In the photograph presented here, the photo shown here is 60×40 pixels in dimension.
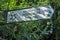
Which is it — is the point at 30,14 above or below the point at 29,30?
above

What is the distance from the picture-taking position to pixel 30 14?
1960 mm

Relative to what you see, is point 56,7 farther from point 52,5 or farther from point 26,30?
point 26,30

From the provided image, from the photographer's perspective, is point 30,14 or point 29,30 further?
point 29,30

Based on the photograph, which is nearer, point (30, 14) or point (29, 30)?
point (30, 14)

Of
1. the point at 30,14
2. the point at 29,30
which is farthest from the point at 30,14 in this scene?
the point at 29,30

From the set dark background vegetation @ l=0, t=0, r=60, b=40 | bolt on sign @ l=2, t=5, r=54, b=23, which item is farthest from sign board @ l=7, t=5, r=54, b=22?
dark background vegetation @ l=0, t=0, r=60, b=40

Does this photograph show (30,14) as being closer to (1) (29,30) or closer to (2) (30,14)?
(2) (30,14)

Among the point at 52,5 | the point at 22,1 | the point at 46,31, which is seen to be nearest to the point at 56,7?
the point at 52,5

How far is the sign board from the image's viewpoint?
6.14 ft

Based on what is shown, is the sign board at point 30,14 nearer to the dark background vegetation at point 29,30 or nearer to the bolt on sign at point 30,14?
the bolt on sign at point 30,14

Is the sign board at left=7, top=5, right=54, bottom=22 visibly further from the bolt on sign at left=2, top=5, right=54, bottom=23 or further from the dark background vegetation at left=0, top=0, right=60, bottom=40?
the dark background vegetation at left=0, top=0, right=60, bottom=40

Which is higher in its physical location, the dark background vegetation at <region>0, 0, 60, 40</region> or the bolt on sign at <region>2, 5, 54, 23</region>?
the bolt on sign at <region>2, 5, 54, 23</region>

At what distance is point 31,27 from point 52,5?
1.23ft

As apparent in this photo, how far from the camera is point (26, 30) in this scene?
208cm
